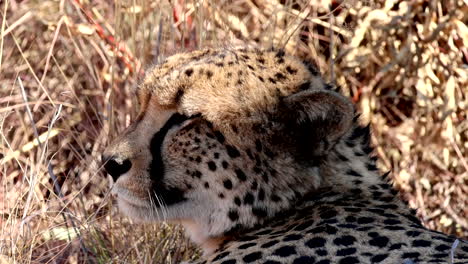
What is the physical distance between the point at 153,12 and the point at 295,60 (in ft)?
3.60

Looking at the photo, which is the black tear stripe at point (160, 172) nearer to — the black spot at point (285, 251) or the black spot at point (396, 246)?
the black spot at point (285, 251)

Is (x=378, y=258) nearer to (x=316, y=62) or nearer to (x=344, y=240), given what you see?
(x=344, y=240)

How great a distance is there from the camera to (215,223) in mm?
2514

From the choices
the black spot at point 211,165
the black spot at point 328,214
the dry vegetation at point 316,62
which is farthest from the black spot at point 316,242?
the dry vegetation at point 316,62

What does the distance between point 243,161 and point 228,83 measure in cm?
22

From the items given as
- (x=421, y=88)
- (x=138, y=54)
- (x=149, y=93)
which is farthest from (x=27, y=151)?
(x=421, y=88)

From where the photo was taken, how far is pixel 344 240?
2227 millimetres

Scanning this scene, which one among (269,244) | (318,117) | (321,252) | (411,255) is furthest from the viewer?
(318,117)

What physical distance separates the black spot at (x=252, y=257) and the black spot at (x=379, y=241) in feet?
0.83

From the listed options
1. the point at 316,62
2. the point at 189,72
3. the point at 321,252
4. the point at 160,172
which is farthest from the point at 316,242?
the point at 316,62

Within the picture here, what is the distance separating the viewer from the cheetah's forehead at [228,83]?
8.22 ft

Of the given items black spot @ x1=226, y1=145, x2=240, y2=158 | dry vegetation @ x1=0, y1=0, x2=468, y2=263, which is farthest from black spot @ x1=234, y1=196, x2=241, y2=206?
dry vegetation @ x1=0, y1=0, x2=468, y2=263

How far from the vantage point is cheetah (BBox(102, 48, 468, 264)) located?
8.05ft

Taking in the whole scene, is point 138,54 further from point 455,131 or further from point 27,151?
point 455,131
